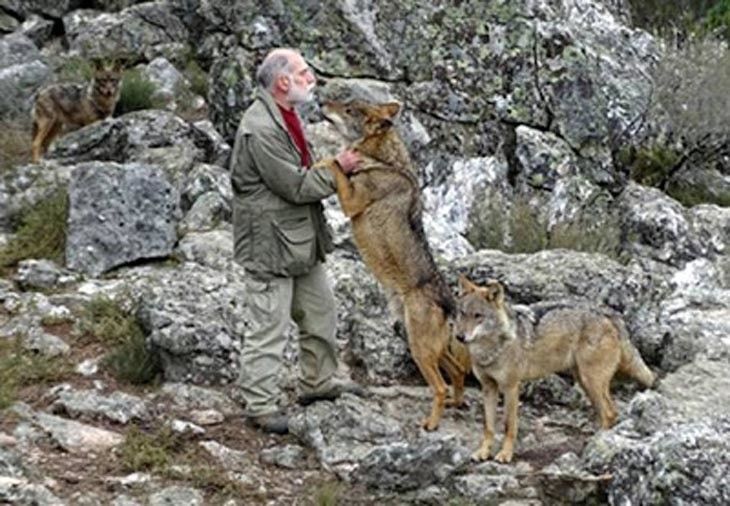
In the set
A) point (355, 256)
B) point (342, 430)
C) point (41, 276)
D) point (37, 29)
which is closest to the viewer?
point (342, 430)

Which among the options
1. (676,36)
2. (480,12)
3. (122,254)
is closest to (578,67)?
(480,12)

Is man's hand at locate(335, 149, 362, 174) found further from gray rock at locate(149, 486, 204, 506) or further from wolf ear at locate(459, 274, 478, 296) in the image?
gray rock at locate(149, 486, 204, 506)

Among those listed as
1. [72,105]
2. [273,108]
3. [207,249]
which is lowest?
[207,249]

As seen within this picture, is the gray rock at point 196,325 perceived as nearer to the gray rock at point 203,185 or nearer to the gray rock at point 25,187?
the gray rock at point 203,185

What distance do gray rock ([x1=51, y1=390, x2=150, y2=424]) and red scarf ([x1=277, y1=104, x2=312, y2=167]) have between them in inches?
73.0

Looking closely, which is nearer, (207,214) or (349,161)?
(349,161)

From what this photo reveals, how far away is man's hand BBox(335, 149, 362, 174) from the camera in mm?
7258

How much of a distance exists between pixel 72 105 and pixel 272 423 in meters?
6.34

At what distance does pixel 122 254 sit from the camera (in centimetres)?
955

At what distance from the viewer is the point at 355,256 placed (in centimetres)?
977

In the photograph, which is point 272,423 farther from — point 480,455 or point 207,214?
point 207,214

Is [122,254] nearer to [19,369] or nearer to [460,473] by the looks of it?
[19,369]

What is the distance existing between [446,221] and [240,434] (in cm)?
437

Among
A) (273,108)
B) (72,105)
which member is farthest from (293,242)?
(72,105)
